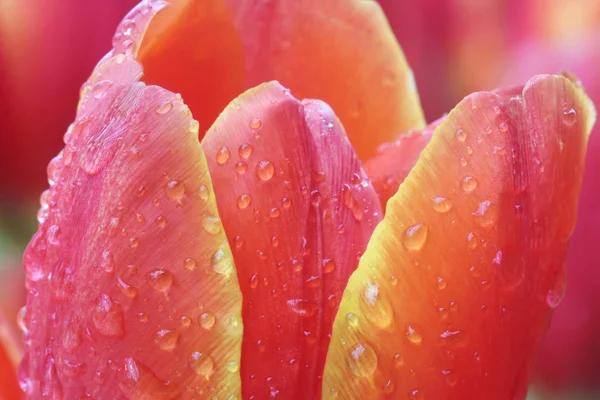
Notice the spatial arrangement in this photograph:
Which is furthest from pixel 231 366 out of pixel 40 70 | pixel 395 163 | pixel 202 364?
pixel 40 70

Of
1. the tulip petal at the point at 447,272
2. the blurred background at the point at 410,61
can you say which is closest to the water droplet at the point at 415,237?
the tulip petal at the point at 447,272

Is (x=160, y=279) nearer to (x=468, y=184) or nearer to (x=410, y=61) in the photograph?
(x=468, y=184)

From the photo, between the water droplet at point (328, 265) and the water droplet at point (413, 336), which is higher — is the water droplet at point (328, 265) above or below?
above

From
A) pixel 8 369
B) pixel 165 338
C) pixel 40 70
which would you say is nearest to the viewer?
pixel 165 338

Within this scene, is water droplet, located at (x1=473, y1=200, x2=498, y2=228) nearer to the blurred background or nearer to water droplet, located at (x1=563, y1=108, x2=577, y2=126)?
water droplet, located at (x1=563, y1=108, x2=577, y2=126)

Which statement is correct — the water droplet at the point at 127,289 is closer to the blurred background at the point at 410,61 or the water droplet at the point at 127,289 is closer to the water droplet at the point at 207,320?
the water droplet at the point at 207,320
